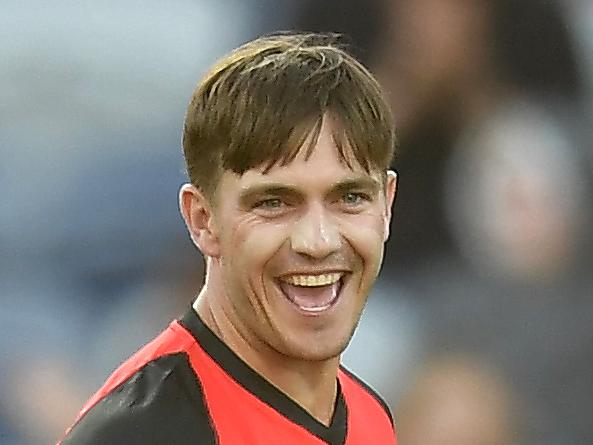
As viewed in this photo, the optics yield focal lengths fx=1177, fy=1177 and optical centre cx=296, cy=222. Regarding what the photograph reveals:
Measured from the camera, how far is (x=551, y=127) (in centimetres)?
265

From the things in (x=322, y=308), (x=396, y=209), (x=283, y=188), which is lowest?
(x=322, y=308)

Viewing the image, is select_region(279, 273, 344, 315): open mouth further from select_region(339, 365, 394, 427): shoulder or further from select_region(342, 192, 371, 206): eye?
select_region(339, 365, 394, 427): shoulder

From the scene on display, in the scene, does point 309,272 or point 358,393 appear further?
point 358,393

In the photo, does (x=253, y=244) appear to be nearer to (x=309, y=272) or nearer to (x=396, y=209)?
(x=309, y=272)

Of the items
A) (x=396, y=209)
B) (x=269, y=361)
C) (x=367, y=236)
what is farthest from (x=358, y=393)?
(x=396, y=209)

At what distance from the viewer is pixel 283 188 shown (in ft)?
3.72

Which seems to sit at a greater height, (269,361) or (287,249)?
(287,249)

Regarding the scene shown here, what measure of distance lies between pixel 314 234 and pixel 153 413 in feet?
0.75

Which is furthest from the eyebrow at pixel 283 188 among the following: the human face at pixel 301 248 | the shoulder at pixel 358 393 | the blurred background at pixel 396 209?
the blurred background at pixel 396 209

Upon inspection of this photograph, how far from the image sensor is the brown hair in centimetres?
114

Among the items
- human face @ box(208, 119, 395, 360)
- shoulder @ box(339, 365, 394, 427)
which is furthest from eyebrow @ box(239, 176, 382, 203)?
shoulder @ box(339, 365, 394, 427)

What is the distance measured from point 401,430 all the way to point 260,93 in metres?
1.51

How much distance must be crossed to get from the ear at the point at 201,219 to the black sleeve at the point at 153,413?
12cm

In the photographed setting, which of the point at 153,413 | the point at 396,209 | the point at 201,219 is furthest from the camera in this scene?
the point at 396,209
